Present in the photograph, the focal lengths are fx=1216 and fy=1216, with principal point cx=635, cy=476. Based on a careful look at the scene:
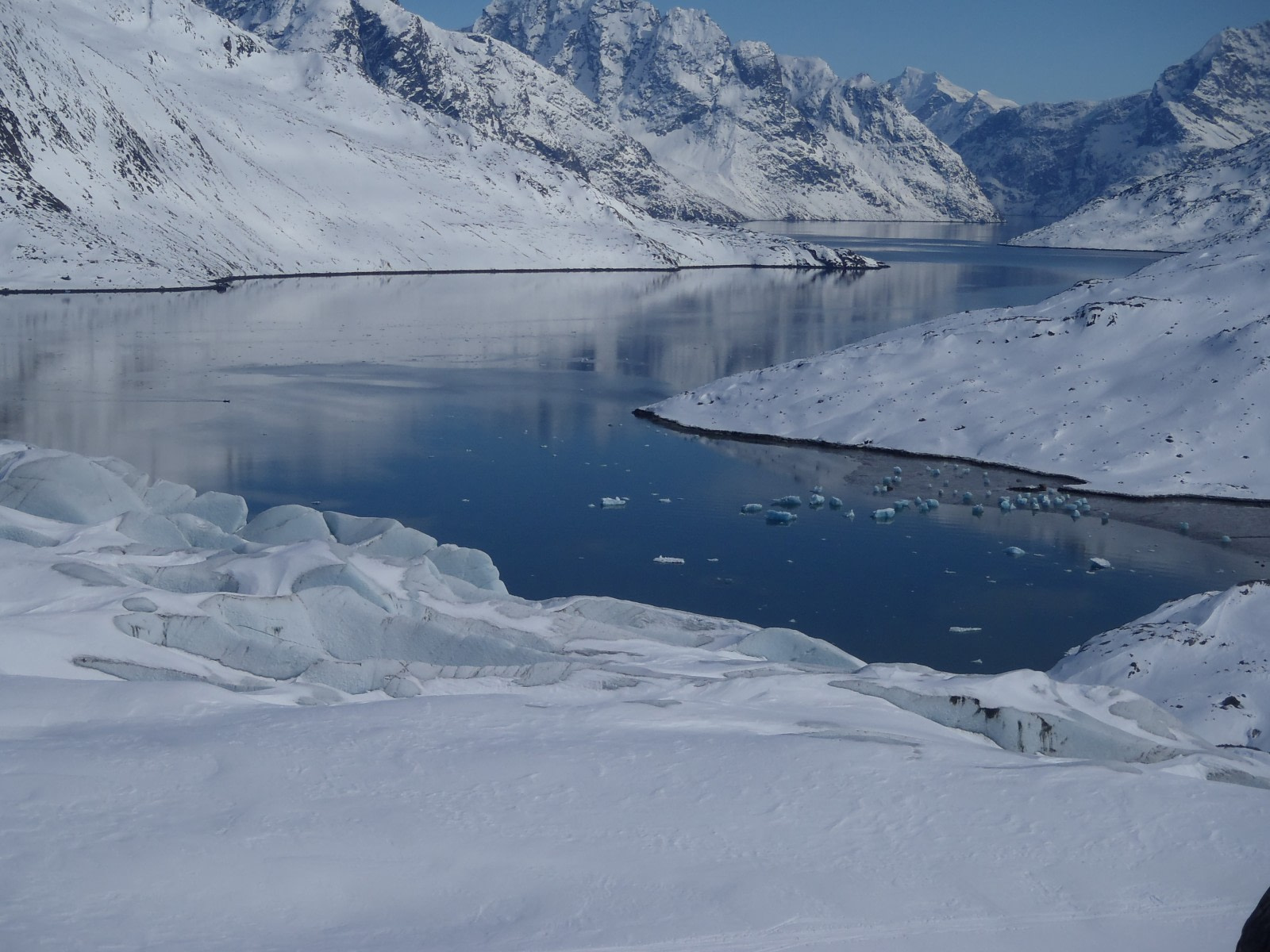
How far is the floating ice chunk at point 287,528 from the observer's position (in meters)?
17.7

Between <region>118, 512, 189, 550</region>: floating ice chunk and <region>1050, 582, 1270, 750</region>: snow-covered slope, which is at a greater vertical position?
<region>118, 512, 189, 550</region>: floating ice chunk

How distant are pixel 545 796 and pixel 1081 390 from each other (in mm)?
26788

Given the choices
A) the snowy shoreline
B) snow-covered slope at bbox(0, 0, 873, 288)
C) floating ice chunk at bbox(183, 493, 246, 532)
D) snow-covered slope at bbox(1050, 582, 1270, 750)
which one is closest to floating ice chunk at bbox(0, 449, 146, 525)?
floating ice chunk at bbox(183, 493, 246, 532)

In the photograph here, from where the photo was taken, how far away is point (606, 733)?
31.1ft

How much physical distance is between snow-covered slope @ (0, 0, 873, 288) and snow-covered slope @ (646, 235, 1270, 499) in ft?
177

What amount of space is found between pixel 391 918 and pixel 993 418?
89.1ft

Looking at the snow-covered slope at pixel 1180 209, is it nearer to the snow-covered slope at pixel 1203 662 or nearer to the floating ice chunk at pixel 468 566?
the snow-covered slope at pixel 1203 662

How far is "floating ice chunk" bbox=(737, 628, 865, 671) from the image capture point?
47.3ft

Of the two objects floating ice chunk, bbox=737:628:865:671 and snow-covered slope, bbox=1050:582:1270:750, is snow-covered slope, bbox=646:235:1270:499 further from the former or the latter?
floating ice chunk, bbox=737:628:865:671

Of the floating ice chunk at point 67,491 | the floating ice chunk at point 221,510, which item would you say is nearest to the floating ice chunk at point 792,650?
A: the floating ice chunk at point 67,491

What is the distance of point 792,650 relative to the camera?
14695 mm

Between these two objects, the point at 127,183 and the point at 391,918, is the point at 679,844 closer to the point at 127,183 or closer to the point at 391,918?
the point at 391,918

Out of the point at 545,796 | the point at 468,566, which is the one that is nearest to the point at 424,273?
the point at 468,566

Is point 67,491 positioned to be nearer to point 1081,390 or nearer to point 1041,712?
point 1041,712
